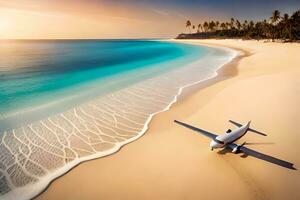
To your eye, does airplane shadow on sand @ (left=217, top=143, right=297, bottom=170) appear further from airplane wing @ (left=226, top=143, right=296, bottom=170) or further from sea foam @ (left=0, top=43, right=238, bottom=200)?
sea foam @ (left=0, top=43, right=238, bottom=200)

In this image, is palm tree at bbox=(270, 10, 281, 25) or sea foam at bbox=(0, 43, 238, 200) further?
palm tree at bbox=(270, 10, 281, 25)

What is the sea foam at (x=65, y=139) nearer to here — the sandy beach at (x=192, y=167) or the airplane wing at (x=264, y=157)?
the sandy beach at (x=192, y=167)

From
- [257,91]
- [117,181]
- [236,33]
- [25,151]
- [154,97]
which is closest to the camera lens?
[117,181]

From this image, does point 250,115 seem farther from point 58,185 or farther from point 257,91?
point 58,185

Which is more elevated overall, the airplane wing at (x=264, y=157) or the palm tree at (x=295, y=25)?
the palm tree at (x=295, y=25)

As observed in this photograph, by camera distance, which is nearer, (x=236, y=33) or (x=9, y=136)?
(x=9, y=136)

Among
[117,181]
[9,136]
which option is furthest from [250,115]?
[9,136]

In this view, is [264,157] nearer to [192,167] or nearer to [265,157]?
[265,157]

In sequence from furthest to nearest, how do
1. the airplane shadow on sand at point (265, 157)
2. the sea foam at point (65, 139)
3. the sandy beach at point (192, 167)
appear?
the sea foam at point (65, 139), the airplane shadow on sand at point (265, 157), the sandy beach at point (192, 167)

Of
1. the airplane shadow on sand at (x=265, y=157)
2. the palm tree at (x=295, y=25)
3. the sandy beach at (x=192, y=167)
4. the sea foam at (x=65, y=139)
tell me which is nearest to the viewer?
the sandy beach at (x=192, y=167)

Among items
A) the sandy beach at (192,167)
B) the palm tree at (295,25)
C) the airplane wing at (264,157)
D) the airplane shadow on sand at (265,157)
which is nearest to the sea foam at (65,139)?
the sandy beach at (192,167)

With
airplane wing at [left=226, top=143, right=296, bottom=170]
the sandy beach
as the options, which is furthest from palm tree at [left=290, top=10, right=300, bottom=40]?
airplane wing at [left=226, top=143, right=296, bottom=170]
